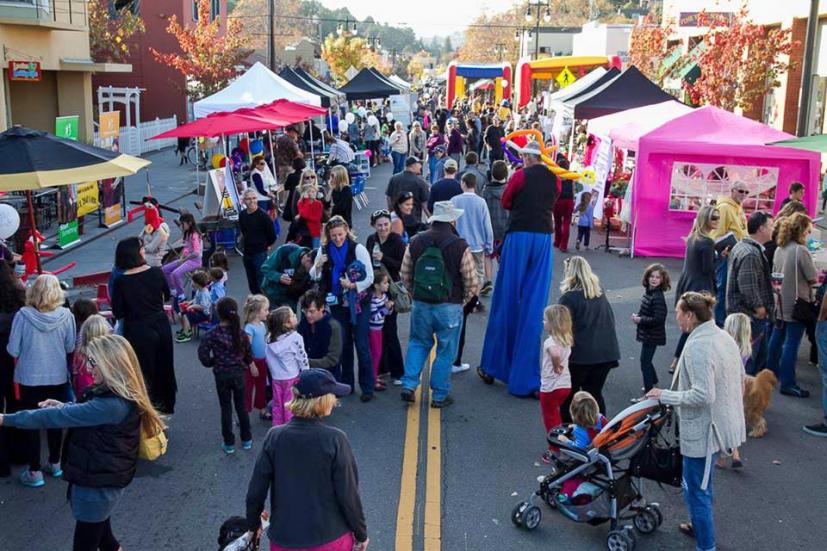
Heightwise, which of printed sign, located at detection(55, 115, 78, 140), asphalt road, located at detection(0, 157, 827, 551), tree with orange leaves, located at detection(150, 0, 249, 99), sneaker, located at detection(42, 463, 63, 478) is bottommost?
sneaker, located at detection(42, 463, 63, 478)

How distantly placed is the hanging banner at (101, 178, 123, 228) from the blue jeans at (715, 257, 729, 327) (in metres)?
13.5

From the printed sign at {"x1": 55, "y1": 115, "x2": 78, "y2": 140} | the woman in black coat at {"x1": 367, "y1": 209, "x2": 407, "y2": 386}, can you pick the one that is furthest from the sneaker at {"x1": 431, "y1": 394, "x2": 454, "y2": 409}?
the printed sign at {"x1": 55, "y1": 115, "x2": 78, "y2": 140}

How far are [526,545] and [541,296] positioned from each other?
319cm

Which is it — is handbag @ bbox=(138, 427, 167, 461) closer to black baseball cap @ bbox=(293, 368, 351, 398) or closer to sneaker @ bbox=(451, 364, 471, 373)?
black baseball cap @ bbox=(293, 368, 351, 398)

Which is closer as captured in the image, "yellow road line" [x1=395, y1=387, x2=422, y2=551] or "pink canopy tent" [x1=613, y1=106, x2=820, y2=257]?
"yellow road line" [x1=395, y1=387, x2=422, y2=551]

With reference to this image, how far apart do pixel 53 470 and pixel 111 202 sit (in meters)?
13.0

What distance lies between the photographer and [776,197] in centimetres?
1507

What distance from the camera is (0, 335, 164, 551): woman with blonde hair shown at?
14.9 ft

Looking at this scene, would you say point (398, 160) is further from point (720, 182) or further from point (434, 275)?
point (434, 275)

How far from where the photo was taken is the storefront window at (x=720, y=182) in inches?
591

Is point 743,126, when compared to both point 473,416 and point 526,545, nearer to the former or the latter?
point 473,416

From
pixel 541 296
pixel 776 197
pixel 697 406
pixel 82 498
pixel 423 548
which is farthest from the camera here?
pixel 776 197

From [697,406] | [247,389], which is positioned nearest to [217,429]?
[247,389]

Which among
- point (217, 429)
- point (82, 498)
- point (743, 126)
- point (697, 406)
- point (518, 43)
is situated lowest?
point (217, 429)
